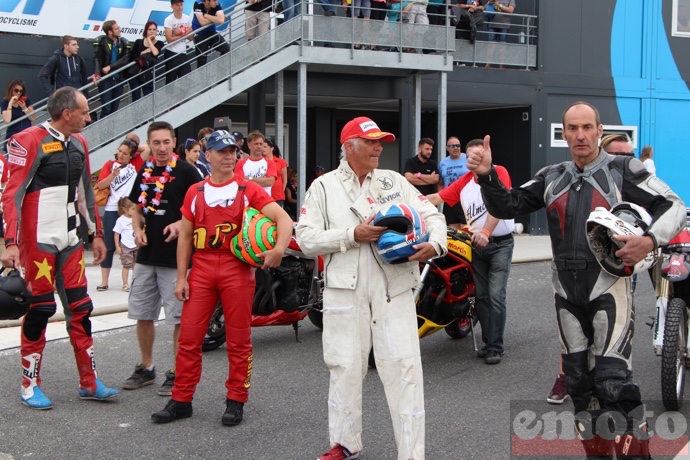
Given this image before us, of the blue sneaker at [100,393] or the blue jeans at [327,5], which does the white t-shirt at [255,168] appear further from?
the blue sneaker at [100,393]

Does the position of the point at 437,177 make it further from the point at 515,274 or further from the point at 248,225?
the point at 248,225

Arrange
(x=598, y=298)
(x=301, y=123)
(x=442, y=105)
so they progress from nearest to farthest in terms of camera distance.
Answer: (x=598, y=298) → (x=301, y=123) → (x=442, y=105)

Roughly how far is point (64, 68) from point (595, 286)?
1161 centimetres

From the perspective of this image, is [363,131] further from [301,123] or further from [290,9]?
[290,9]

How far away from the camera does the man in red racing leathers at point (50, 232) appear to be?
18.9 ft

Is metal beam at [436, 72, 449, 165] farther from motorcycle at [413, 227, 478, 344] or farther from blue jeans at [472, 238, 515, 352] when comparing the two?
blue jeans at [472, 238, 515, 352]

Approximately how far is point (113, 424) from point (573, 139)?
3483 millimetres

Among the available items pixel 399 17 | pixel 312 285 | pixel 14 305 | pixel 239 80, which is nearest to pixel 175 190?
pixel 14 305

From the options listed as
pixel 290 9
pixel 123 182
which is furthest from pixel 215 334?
pixel 290 9

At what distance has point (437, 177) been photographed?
42.6ft

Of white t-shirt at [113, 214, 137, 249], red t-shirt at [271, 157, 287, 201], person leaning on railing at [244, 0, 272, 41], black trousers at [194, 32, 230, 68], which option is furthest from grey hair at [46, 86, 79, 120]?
person leaning on railing at [244, 0, 272, 41]

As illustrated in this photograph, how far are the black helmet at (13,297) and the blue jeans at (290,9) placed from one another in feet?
36.8

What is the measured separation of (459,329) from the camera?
8156 millimetres

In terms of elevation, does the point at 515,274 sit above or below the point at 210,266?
below
